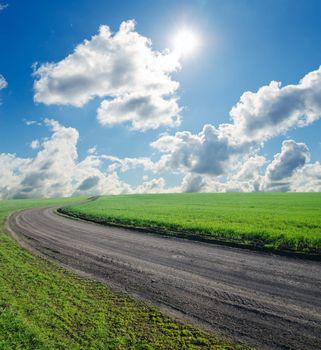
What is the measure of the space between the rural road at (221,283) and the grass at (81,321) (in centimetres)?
64

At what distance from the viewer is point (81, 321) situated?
21.5 ft

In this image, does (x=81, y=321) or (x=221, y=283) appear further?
(x=221, y=283)

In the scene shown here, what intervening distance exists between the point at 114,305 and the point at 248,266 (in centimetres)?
587

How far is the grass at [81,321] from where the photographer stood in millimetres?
5688

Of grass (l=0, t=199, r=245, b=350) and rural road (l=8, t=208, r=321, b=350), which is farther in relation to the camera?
rural road (l=8, t=208, r=321, b=350)

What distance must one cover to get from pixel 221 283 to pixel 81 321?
459cm

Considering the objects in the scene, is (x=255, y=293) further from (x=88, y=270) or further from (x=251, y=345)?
(x=88, y=270)

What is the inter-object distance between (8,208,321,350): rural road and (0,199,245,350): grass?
0.64 m

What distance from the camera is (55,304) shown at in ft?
24.6

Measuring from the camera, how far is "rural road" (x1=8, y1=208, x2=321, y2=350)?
6.20 metres

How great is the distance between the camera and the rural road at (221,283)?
6.20 metres

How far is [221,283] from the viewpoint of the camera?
890cm

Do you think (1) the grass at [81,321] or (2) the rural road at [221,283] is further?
(2) the rural road at [221,283]

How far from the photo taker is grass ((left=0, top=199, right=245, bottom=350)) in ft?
18.7
